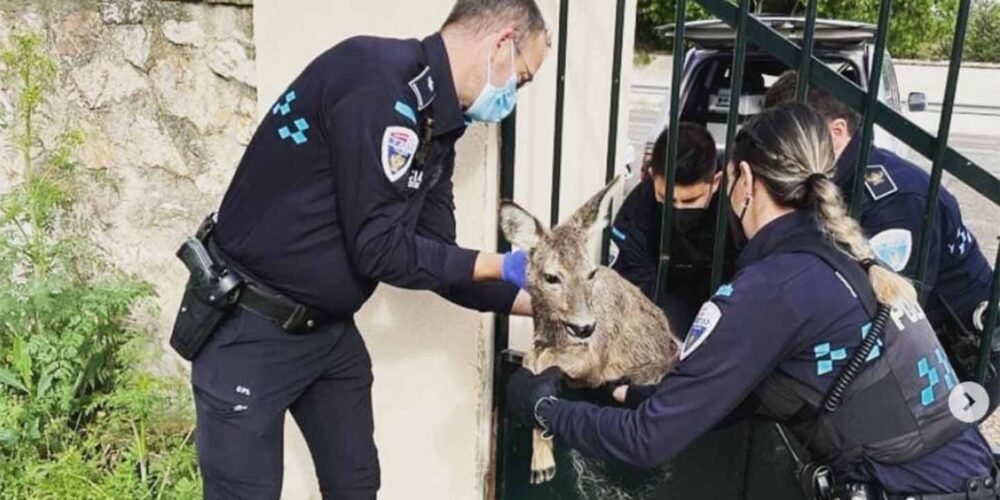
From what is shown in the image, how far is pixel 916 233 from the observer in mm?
2467

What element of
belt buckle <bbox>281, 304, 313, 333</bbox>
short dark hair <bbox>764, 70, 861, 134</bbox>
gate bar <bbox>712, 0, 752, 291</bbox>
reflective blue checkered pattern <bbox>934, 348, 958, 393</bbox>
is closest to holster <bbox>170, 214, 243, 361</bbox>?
belt buckle <bbox>281, 304, 313, 333</bbox>

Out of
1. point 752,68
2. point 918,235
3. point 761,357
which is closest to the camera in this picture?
point 761,357

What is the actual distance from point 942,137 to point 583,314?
1037mm

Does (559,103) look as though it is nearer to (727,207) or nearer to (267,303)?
(727,207)

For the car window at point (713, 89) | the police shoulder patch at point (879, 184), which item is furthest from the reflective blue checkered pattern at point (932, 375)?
the car window at point (713, 89)

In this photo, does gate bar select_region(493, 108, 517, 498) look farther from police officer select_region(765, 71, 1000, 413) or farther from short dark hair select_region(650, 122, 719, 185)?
police officer select_region(765, 71, 1000, 413)

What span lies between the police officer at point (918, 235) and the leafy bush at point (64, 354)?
230 centimetres

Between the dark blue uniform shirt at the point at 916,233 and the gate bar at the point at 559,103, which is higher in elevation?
the gate bar at the point at 559,103

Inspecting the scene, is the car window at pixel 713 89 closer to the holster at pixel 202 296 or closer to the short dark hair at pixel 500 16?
the short dark hair at pixel 500 16

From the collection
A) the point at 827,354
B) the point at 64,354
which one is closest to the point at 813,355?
the point at 827,354

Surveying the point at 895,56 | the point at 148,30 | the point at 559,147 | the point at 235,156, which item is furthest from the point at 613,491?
the point at 895,56

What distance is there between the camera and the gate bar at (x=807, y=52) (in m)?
2.20

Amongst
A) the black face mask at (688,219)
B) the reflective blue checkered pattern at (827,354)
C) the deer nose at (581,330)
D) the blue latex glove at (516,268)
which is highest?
the blue latex glove at (516,268)

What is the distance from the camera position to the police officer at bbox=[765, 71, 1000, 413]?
8.12 feet
